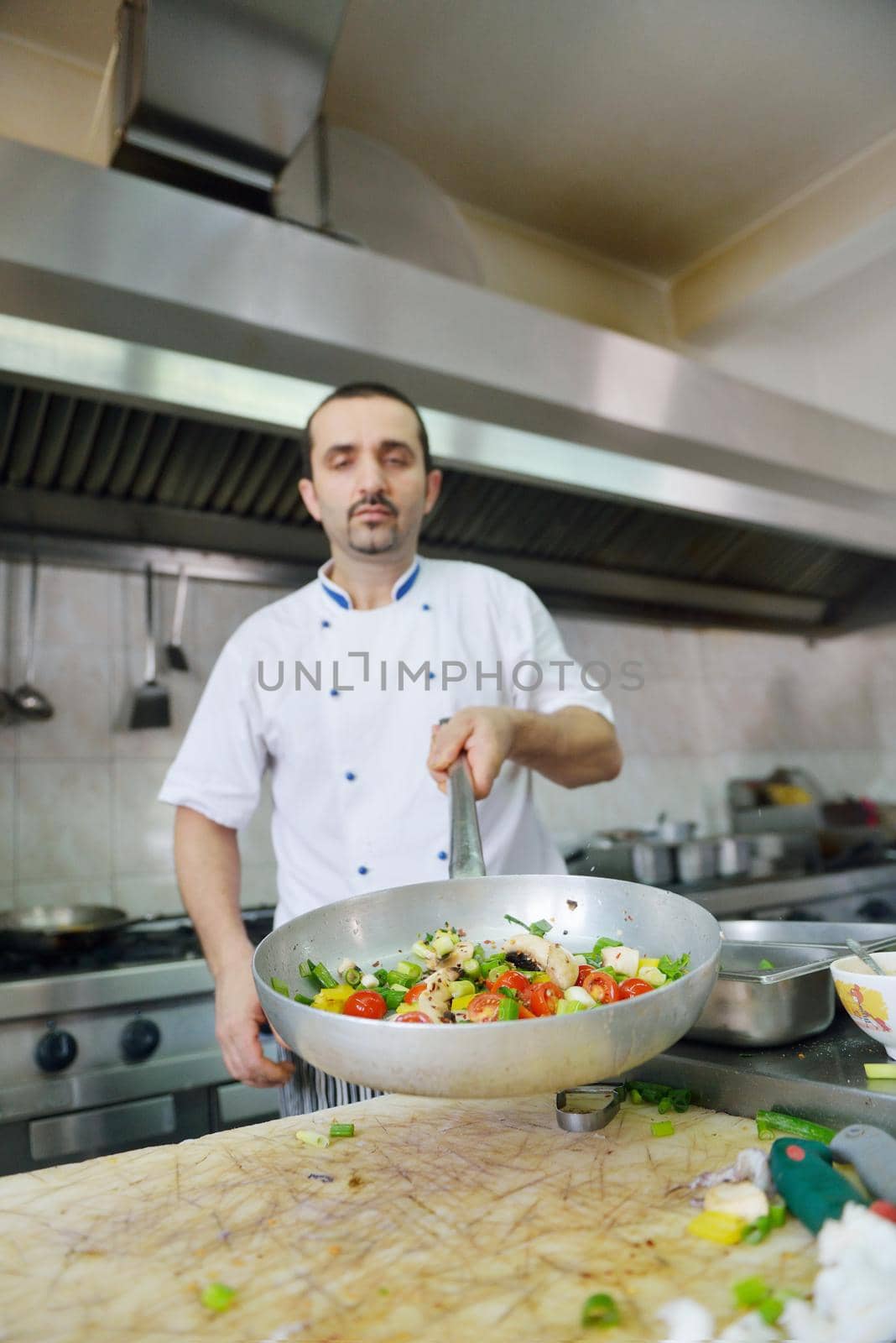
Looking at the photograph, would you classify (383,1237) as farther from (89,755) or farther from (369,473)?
(89,755)

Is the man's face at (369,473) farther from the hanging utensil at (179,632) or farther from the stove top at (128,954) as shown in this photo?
the hanging utensil at (179,632)

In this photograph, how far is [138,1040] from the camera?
164 centimetres

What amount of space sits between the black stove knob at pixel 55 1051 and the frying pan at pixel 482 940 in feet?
3.01

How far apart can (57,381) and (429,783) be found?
961mm

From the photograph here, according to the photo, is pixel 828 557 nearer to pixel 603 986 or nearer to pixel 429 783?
pixel 429 783

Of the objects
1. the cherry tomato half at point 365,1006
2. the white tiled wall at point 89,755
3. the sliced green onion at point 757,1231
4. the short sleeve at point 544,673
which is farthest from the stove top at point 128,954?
the sliced green onion at point 757,1231

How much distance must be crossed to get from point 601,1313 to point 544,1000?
242mm

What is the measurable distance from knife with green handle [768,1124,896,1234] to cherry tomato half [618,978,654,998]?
0.47 ft

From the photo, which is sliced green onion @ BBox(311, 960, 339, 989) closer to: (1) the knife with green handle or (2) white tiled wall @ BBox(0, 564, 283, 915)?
(1) the knife with green handle

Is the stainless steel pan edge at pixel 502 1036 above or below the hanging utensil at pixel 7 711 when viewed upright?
below

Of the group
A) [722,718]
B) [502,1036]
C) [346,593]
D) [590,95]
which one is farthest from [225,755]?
[722,718]

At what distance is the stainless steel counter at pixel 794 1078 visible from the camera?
0.73 meters

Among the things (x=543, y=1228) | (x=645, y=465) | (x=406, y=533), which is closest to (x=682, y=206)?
(x=645, y=465)

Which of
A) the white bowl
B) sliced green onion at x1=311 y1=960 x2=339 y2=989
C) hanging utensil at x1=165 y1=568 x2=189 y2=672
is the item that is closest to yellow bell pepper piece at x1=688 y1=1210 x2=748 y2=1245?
the white bowl
